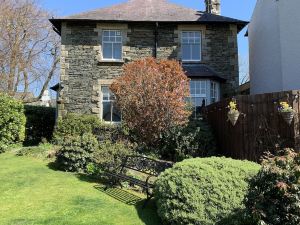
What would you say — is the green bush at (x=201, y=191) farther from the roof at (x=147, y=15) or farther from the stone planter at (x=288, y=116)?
the roof at (x=147, y=15)

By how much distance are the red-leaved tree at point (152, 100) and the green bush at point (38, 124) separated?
762 centimetres

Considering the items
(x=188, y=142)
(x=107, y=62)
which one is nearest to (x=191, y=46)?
(x=107, y=62)

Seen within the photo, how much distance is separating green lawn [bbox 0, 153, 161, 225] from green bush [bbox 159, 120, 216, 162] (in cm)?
392

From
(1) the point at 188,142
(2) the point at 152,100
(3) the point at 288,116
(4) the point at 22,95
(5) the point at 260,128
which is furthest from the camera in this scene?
(4) the point at 22,95

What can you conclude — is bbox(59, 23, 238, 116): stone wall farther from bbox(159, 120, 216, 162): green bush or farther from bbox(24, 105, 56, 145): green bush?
bbox(159, 120, 216, 162): green bush

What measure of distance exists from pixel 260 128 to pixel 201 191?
13.9ft

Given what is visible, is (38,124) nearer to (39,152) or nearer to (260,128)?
(39,152)

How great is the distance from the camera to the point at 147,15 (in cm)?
2002

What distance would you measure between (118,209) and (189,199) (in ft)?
5.90

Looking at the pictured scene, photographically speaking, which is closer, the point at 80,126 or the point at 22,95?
the point at 80,126

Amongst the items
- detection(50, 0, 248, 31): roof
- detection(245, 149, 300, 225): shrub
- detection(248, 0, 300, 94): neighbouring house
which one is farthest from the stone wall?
detection(245, 149, 300, 225): shrub

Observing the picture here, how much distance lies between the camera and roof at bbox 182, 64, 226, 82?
18.5 m

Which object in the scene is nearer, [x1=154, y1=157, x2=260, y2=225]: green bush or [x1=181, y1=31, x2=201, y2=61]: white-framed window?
[x1=154, y1=157, x2=260, y2=225]: green bush

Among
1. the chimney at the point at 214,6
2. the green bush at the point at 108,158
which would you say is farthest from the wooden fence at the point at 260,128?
the chimney at the point at 214,6
